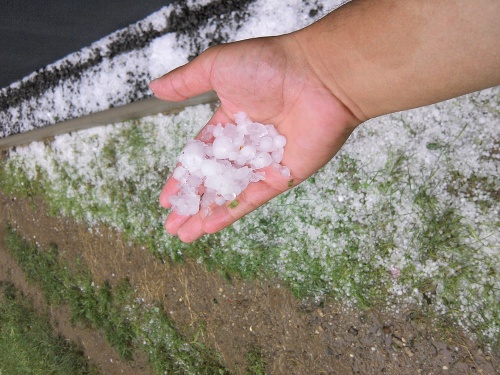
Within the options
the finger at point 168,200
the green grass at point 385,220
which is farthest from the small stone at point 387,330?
the finger at point 168,200

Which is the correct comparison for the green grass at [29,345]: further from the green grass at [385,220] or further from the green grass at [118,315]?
the green grass at [385,220]

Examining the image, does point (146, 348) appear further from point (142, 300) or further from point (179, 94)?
point (179, 94)

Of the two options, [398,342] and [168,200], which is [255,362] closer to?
[398,342]

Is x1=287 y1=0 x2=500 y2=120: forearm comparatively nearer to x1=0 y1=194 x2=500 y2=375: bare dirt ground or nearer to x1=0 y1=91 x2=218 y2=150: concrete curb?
x1=0 y1=91 x2=218 y2=150: concrete curb

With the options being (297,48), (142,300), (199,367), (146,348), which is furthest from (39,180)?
(297,48)

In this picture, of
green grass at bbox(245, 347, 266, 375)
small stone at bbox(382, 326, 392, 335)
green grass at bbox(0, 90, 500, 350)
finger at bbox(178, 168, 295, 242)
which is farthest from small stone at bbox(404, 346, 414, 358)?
finger at bbox(178, 168, 295, 242)
